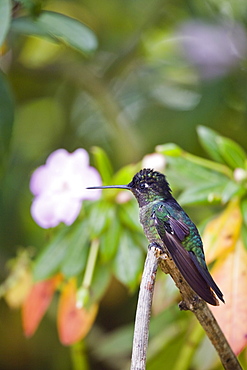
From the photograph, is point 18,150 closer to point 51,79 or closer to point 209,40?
point 51,79

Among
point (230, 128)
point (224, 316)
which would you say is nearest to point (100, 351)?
point (224, 316)

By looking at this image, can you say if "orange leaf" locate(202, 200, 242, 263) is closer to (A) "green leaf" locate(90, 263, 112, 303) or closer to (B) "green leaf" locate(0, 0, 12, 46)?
(A) "green leaf" locate(90, 263, 112, 303)

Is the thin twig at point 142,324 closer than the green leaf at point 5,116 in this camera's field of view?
Yes

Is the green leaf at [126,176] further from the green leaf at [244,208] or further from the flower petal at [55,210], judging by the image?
the green leaf at [244,208]

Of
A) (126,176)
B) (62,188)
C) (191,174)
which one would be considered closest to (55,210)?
(62,188)

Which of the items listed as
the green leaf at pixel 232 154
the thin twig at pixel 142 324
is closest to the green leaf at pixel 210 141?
the green leaf at pixel 232 154

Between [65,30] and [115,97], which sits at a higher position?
[65,30]

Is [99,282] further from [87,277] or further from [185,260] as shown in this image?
[185,260]
